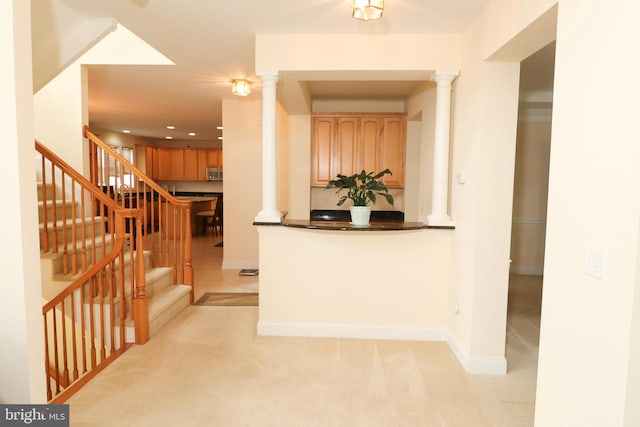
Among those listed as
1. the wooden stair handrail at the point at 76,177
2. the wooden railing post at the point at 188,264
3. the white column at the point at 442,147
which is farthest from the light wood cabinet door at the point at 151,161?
the white column at the point at 442,147

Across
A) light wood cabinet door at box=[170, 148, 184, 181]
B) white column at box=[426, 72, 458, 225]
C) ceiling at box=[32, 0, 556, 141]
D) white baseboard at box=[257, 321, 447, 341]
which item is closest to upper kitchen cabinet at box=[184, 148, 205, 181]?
light wood cabinet door at box=[170, 148, 184, 181]

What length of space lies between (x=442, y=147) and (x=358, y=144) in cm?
228

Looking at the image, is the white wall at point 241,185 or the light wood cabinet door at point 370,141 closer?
the light wood cabinet door at point 370,141

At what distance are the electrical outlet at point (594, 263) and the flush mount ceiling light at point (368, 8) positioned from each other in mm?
1621

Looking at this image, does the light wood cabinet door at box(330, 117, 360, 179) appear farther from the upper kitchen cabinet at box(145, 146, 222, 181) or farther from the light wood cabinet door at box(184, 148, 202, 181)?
the light wood cabinet door at box(184, 148, 202, 181)

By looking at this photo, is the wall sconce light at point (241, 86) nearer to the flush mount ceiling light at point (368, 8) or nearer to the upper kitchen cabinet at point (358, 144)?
the upper kitchen cabinet at point (358, 144)

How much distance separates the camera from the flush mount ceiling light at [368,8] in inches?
Result: 84.2

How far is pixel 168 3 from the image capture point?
253cm

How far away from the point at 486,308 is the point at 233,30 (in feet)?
9.15

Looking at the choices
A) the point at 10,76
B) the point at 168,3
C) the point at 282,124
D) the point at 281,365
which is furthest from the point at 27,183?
the point at 282,124

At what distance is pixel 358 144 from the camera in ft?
17.3

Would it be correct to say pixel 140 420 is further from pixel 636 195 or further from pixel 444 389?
pixel 636 195

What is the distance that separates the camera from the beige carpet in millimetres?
4160

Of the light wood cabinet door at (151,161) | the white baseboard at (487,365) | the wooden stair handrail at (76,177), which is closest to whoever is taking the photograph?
the white baseboard at (487,365)
